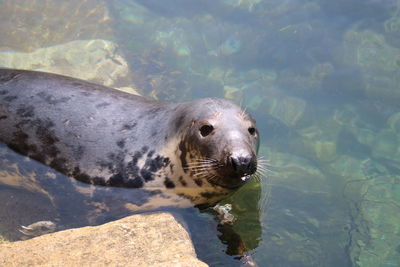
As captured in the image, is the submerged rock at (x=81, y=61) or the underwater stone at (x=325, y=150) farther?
the submerged rock at (x=81, y=61)

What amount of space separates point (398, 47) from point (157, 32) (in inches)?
227

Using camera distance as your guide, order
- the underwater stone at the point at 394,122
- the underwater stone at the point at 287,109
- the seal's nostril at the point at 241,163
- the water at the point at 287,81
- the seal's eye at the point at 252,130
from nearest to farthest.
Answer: the seal's nostril at the point at 241,163 < the seal's eye at the point at 252,130 < the water at the point at 287,81 < the underwater stone at the point at 394,122 < the underwater stone at the point at 287,109

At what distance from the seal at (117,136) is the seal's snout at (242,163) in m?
0.33

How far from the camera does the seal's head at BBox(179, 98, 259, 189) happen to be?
2.80 meters

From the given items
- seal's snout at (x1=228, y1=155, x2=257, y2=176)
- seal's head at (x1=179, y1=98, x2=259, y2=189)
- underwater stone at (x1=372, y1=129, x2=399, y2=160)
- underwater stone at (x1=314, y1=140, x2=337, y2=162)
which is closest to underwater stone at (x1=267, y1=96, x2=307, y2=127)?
underwater stone at (x1=314, y1=140, x2=337, y2=162)

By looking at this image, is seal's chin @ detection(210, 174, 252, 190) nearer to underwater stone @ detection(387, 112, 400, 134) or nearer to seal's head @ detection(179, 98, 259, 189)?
seal's head @ detection(179, 98, 259, 189)

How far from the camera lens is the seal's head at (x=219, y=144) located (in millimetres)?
2797

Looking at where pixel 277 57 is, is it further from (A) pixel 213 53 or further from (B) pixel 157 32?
(B) pixel 157 32

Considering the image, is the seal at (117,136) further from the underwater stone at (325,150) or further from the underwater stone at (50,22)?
the underwater stone at (50,22)

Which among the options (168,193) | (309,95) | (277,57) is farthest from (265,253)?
(277,57)

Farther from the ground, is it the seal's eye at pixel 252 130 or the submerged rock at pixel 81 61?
the submerged rock at pixel 81 61

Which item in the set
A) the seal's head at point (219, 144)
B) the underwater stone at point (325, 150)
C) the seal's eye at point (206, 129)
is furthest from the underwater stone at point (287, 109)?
the seal's eye at point (206, 129)

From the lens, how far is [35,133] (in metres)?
3.38

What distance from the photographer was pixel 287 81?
8047 mm
